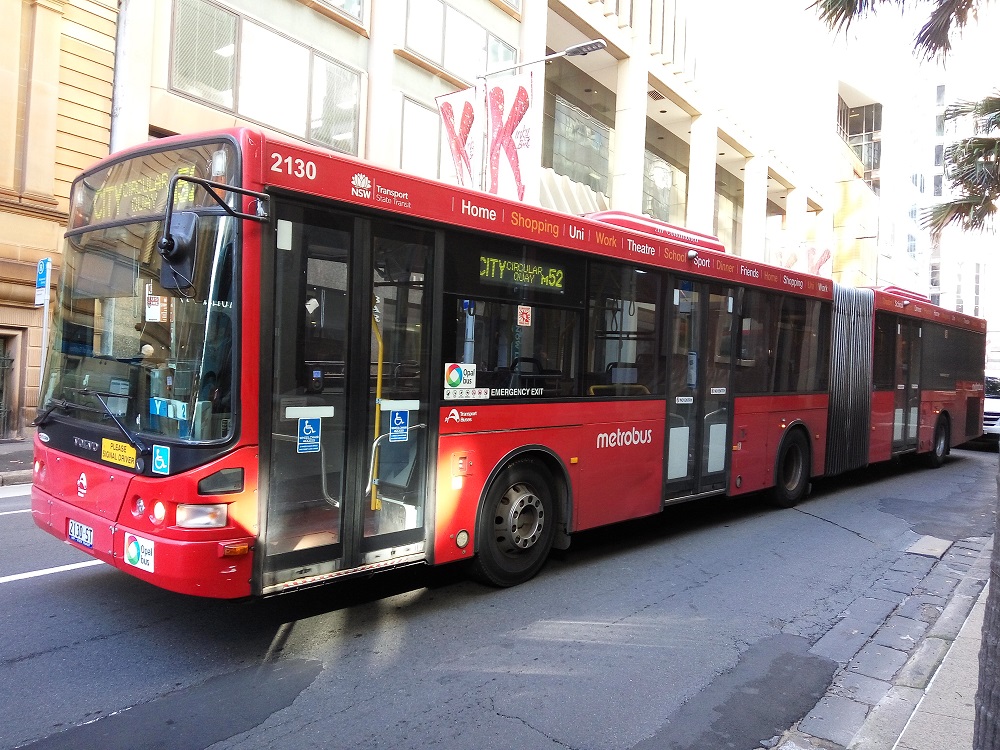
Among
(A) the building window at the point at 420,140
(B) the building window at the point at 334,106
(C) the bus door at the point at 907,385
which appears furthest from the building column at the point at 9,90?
(C) the bus door at the point at 907,385

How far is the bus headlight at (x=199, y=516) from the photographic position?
13.8ft

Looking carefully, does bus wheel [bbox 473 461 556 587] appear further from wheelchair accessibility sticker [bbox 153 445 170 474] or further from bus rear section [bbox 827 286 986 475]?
bus rear section [bbox 827 286 986 475]

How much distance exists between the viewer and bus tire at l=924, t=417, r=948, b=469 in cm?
1486

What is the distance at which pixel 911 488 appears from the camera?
1238cm

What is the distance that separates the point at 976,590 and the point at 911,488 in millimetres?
6295

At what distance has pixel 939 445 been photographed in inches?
595

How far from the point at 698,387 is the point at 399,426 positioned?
4.11m

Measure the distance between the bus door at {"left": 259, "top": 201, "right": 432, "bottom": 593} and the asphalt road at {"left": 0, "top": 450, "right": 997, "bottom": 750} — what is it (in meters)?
0.63

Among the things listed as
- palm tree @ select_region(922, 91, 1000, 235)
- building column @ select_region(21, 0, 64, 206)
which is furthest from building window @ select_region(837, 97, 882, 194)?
building column @ select_region(21, 0, 64, 206)

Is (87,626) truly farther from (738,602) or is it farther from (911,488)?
(911,488)

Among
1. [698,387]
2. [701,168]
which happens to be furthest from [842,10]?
[701,168]

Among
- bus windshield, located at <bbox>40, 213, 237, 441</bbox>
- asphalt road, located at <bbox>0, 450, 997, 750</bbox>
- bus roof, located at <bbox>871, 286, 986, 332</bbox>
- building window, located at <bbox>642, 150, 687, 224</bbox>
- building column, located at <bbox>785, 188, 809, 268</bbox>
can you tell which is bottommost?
asphalt road, located at <bbox>0, 450, 997, 750</bbox>

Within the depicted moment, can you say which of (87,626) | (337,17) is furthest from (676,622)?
(337,17)

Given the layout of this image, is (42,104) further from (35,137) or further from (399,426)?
(399,426)
